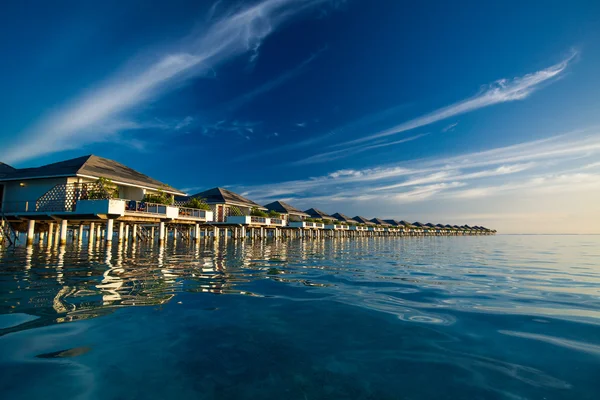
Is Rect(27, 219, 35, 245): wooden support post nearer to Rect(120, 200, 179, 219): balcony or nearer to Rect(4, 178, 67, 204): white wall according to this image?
Rect(4, 178, 67, 204): white wall

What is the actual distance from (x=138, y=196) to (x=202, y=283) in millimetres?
21091

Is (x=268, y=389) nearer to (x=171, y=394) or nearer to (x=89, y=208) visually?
(x=171, y=394)

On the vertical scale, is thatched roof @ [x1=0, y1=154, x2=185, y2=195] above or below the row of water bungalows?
above

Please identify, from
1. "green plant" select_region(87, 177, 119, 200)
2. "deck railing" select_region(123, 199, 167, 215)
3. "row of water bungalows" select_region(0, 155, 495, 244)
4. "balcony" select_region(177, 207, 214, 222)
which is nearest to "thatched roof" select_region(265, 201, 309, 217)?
"row of water bungalows" select_region(0, 155, 495, 244)

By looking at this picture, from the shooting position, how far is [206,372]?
8.38 ft

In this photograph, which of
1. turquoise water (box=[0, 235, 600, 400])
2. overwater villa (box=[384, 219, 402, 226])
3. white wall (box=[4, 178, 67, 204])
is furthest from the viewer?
overwater villa (box=[384, 219, 402, 226])

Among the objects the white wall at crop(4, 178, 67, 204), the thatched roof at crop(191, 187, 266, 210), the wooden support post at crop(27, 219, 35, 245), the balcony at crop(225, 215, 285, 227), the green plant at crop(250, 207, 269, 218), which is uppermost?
the thatched roof at crop(191, 187, 266, 210)

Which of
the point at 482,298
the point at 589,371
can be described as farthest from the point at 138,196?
the point at 589,371

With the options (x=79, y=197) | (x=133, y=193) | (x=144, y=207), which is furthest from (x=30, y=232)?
(x=144, y=207)

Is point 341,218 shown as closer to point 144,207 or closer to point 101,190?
point 144,207

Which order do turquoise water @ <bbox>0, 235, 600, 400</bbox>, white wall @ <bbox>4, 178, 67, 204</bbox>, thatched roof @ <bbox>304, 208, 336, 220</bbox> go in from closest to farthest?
turquoise water @ <bbox>0, 235, 600, 400</bbox> → white wall @ <bbox>4, 178, 67, 204</bbox> → thatched roof @ <bbox>304, 208, 336, 220</bbox>

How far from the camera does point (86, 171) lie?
778 inches

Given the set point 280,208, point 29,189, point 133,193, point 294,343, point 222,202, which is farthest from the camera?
point 280,208

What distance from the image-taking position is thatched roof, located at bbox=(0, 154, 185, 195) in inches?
781
